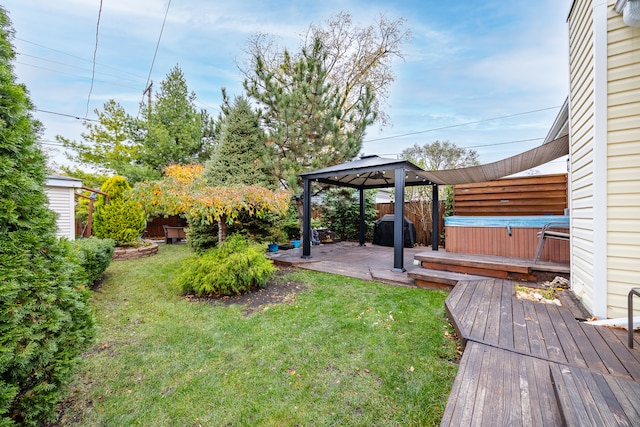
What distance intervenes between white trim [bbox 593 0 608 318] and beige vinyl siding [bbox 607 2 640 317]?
29mm

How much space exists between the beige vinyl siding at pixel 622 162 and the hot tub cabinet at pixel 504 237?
7.44 ft

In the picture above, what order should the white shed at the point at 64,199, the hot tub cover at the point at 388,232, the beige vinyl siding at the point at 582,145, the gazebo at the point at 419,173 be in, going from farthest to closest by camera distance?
the hot tub cover at the point at 388,232
the white shed at the point at 64,199
the gazebo at the point at 419,173
the beige vinyl siding at the point at 582,145

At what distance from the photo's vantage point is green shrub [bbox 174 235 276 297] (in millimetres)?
4078

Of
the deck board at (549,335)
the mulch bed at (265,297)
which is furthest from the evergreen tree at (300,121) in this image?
the deck board at (549,335)

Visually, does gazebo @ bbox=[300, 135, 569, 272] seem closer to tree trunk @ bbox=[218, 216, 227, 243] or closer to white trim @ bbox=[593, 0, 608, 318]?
white trim @ bbox=[593, 0, 608, 318]

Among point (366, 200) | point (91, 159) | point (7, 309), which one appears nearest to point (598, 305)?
point (7, 309)

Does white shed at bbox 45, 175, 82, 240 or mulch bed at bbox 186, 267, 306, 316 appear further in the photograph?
white shed at bbox 45, 175, 82, 240

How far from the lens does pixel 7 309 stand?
1308mm

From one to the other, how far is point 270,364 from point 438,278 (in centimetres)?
307

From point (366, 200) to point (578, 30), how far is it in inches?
290

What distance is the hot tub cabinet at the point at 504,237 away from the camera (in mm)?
4426

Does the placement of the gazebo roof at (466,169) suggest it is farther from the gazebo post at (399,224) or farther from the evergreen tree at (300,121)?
the evergreen tree at (300,121)

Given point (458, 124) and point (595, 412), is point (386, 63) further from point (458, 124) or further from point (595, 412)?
point (595, 412)

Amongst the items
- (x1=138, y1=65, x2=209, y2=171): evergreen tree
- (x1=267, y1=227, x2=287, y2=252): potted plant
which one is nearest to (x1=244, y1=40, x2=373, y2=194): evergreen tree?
(x1=267, y1=227, x2=287, y2=252): potted plant
